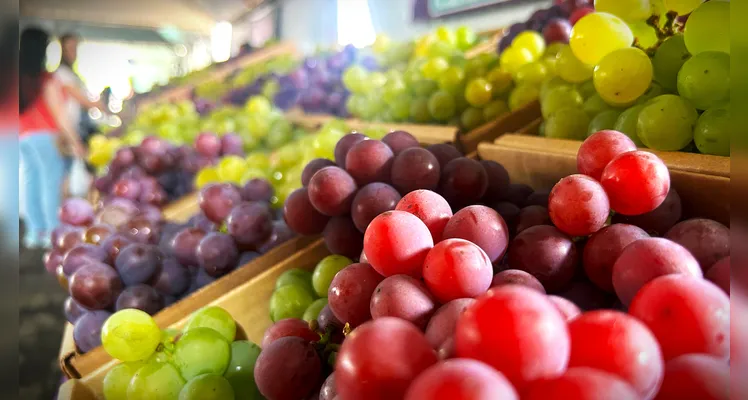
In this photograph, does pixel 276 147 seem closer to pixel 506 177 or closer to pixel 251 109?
pixel 251 109

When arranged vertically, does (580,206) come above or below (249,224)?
above

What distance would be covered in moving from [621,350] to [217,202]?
2.92ft

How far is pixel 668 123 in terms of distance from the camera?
0.67m


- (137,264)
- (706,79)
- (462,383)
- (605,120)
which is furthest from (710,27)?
(137,264)

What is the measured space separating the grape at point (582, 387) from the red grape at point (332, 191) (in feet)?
1.44

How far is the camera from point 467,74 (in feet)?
4.26

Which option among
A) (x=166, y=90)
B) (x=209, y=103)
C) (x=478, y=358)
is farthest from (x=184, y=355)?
(x=166, y=90)

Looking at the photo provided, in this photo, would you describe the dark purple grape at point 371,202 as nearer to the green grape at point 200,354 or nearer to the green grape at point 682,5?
the green grape at point 200,354

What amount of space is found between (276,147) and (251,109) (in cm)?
38

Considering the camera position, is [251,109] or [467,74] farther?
[251,109]

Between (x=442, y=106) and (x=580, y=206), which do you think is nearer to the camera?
(x=580, y=206)

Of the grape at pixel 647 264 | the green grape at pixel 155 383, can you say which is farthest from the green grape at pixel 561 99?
the green grape at pixel 155 383

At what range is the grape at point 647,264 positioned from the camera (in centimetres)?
39

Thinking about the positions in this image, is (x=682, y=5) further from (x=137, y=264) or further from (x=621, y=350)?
(x=137, y=264)
